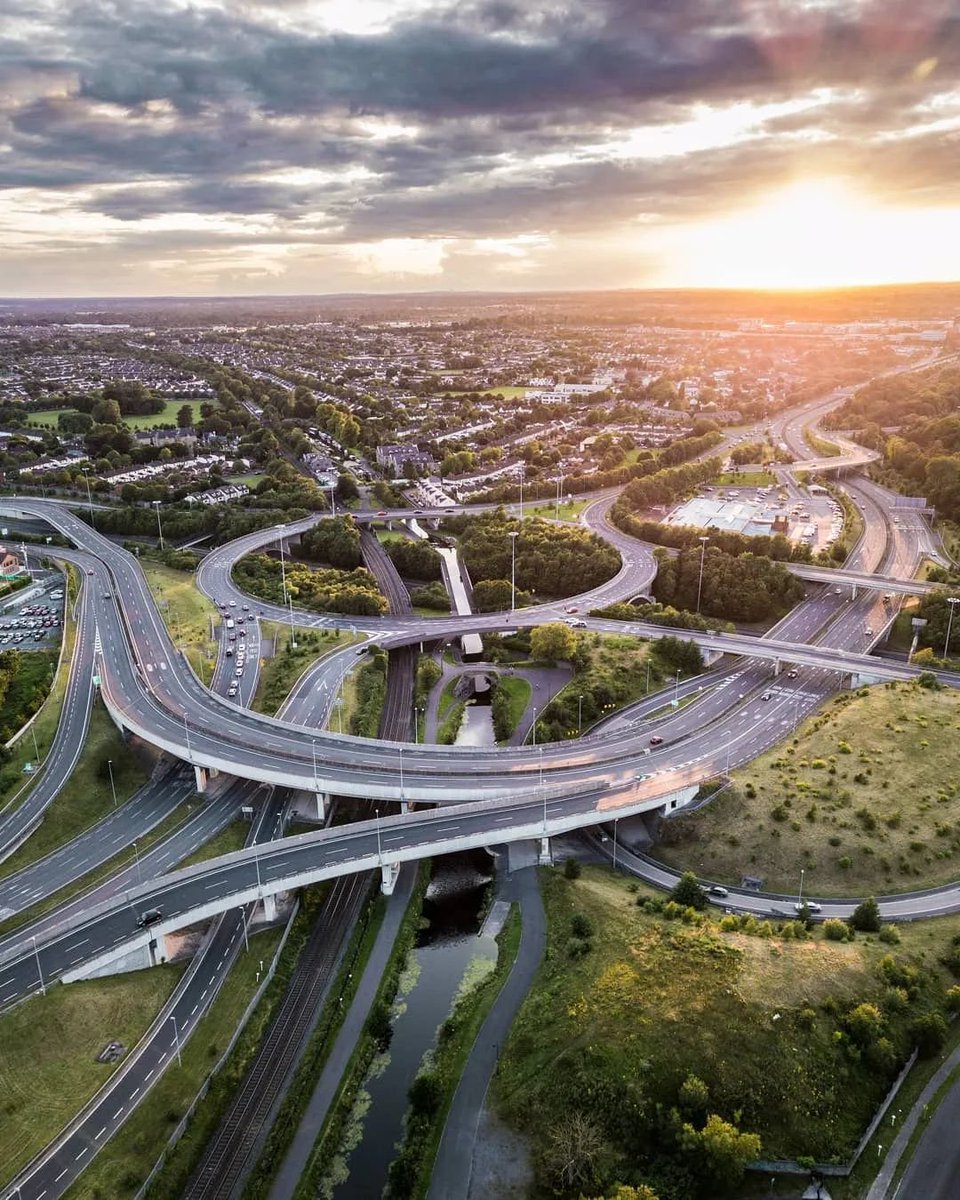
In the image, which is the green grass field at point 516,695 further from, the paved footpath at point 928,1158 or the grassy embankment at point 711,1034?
the paved footpath at point 928,1158

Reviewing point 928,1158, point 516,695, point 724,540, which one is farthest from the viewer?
point 724,540

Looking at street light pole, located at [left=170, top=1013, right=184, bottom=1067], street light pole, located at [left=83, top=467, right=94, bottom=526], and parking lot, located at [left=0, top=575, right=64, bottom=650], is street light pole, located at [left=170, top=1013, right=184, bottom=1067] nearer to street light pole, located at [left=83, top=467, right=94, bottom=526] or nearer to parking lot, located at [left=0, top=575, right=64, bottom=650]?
parking lot, located at [left=0, top=575, right=64, bottom=650]

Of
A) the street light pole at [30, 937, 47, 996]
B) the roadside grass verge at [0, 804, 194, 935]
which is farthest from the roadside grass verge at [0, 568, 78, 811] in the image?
the street light pole at [30, 937, 47, 996]

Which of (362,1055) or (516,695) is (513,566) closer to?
(516,695)

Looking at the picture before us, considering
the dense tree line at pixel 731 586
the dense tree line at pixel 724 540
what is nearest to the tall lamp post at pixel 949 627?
the dense tree line at pixel 731 586

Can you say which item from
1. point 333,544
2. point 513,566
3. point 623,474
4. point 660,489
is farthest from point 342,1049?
point 623,474

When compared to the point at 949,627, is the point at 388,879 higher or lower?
lower
